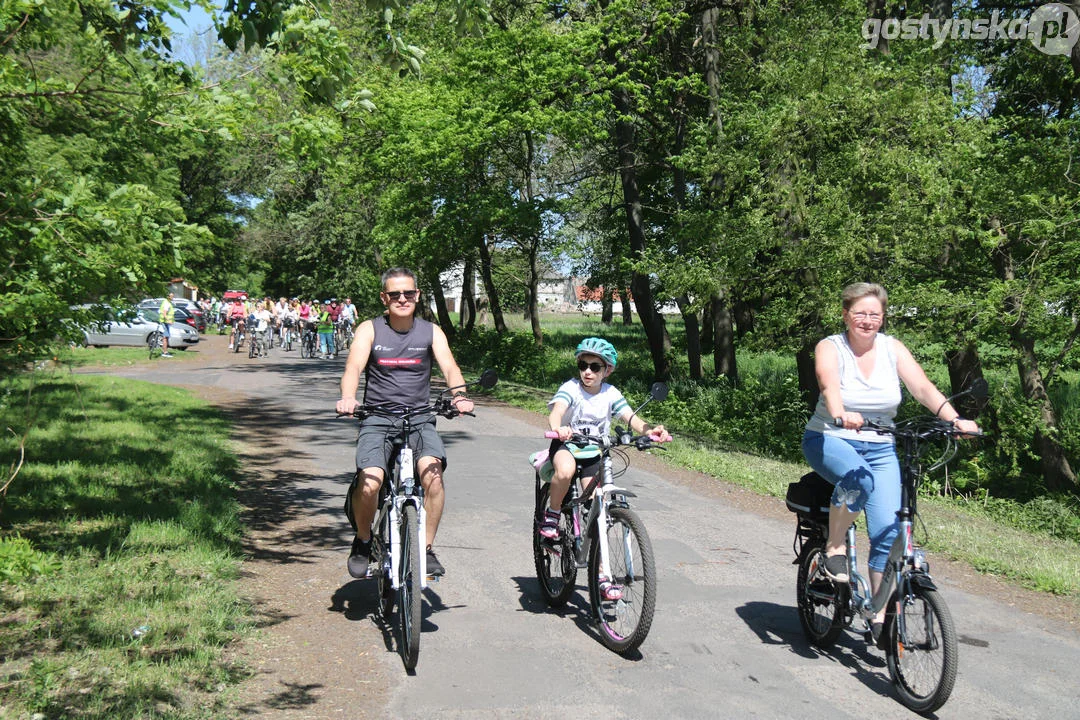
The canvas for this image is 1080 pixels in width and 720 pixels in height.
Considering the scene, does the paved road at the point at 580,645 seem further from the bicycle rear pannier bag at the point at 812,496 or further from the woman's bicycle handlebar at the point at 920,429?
the woman's bicycle handlebar at the point at 920,429

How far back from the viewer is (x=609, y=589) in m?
5.61

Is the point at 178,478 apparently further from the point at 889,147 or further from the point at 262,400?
the point at 889,147

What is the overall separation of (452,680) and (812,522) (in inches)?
88.2

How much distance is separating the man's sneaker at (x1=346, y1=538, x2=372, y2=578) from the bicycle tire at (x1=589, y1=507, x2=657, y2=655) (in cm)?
139

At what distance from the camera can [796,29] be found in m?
18.3

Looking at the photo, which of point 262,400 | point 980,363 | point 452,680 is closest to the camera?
point 452,680

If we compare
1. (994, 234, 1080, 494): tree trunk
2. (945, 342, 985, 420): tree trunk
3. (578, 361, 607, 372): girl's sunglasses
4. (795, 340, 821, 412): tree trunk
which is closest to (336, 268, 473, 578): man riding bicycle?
(578, 361, 607, 372): girl's sunglasses

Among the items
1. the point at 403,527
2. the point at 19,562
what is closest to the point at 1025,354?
the point at 403,527

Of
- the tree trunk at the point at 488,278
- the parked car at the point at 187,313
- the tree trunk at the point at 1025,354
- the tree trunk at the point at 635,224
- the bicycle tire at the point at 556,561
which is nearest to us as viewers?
the bicycle tire at the point at 556,561

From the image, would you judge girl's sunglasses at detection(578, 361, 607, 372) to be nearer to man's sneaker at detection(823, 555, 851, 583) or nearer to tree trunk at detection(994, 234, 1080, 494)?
man's sneaker at detection(823, 555, 851, 583)

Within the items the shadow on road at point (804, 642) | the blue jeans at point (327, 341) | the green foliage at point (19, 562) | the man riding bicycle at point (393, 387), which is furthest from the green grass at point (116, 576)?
the blue jeans at point (327, 341)

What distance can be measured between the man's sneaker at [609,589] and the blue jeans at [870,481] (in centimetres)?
128

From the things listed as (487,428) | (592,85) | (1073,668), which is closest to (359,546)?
(1073,668)

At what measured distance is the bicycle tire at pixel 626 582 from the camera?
534 cm
